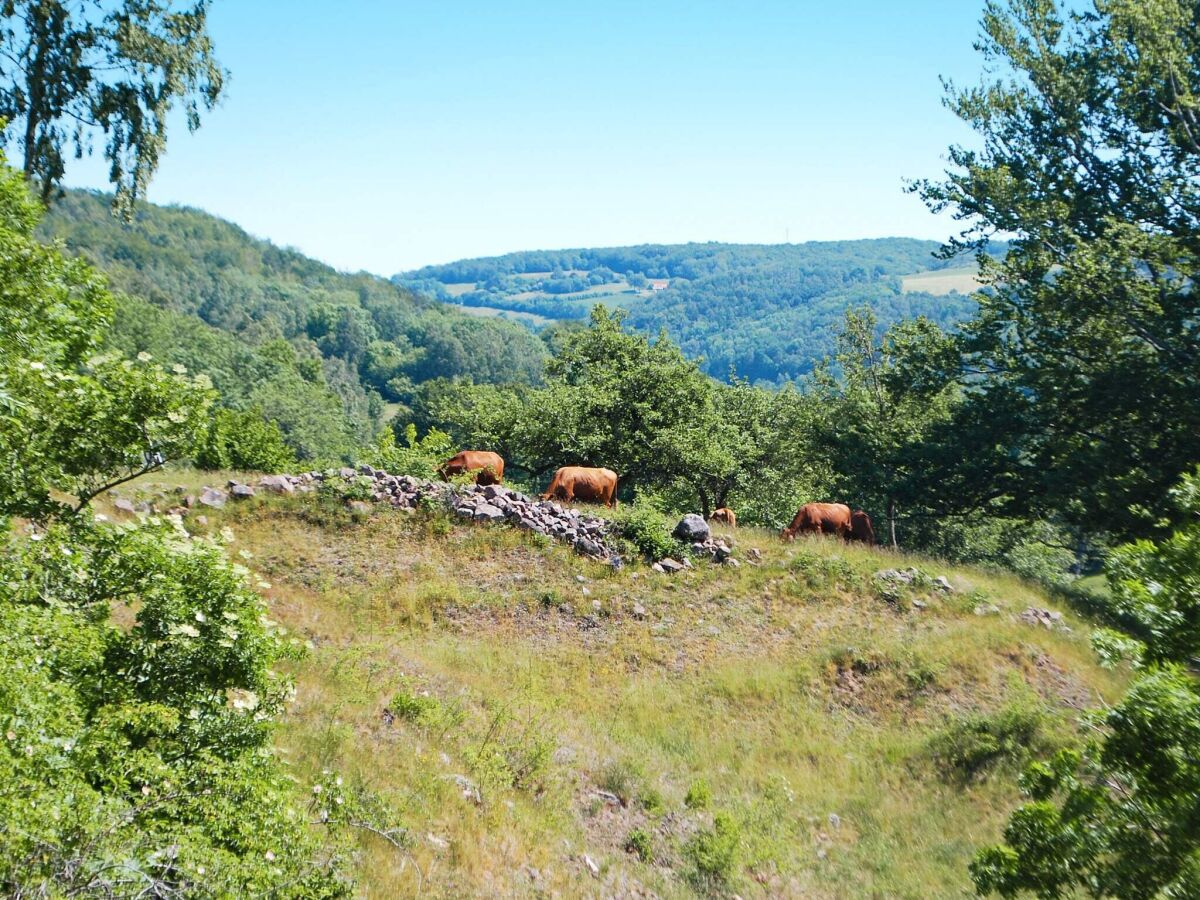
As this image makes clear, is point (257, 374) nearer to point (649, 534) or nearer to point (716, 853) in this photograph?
point (649, 534)

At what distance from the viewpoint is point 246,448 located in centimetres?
3472

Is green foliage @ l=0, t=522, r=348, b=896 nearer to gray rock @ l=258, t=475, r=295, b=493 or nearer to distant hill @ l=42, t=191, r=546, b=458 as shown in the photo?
gray rock @ l=258, t=475, r=295, b=493

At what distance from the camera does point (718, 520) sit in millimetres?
25844

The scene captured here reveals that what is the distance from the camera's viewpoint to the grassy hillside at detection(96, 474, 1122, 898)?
381 inches

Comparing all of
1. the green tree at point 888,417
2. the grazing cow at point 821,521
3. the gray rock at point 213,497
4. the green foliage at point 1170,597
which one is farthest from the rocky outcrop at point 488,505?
the green foliage at point 1170,597

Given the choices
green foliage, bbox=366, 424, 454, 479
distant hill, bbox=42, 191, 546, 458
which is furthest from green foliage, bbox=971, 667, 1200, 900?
distant hill, bbox=42, 191, 546, 458

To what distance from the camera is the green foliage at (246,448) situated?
33.1 m

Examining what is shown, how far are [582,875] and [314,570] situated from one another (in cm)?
1012

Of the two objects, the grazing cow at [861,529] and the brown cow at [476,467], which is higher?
the brown cow at [476,467]

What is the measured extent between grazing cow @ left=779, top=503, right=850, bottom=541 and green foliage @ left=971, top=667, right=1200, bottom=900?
16.4 m

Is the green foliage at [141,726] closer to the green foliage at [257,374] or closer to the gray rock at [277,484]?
the gray rock at [277,484]

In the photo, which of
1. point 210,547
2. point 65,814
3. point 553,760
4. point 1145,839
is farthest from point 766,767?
point 65,814

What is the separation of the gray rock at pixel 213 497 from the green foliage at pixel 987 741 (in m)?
15.9

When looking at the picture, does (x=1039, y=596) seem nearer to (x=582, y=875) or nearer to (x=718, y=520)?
(x=718, y=520)
